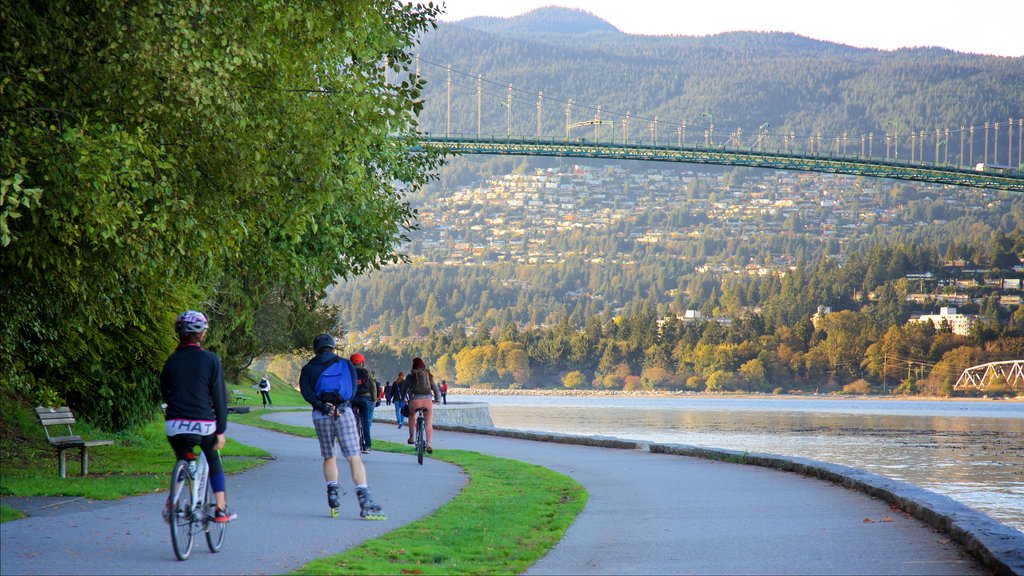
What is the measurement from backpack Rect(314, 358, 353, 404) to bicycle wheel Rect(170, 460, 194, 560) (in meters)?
2.45

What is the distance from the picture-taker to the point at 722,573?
839cm

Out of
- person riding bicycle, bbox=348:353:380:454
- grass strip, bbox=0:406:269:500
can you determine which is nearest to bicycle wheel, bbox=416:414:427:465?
grass strip, bbox=0:406:269:500

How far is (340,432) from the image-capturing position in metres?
11.0

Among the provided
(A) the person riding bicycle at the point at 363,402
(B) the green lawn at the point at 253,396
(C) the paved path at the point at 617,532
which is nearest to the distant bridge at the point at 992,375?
(B) the green lawn at the point at 253,396

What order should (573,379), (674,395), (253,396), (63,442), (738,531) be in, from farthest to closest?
(573,379) → (674,395) → (253,396) → (63,442) → (738,531)

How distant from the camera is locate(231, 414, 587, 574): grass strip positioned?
27.6 feet

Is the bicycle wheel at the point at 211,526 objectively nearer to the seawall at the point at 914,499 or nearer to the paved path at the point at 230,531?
the paved path at the point at 230,531

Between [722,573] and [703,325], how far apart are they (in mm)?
183828

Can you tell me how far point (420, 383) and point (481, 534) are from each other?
919cm

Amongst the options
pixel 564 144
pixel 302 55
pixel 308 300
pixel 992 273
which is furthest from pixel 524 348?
pixel 302 55

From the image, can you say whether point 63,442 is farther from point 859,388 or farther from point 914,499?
point 859,388

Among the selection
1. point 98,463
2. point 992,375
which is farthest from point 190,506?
point 992,375

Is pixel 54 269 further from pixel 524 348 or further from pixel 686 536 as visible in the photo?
pixel 524 348

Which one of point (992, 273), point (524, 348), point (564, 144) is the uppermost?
point (564, 144)
